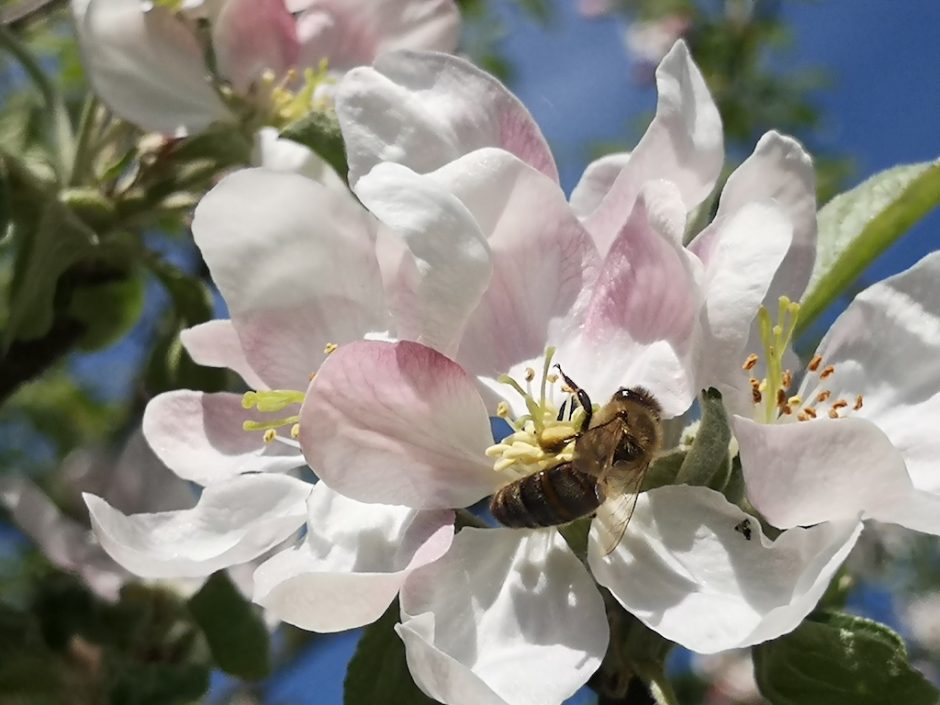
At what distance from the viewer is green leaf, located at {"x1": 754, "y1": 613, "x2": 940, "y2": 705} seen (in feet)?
2.66

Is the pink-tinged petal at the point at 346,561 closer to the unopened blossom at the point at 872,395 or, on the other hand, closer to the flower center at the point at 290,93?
the unopened blossom at the point at 872,395

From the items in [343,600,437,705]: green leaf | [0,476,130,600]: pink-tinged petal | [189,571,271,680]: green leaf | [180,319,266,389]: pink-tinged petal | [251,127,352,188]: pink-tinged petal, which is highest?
[251,127,352,188]: pink-tinged petal

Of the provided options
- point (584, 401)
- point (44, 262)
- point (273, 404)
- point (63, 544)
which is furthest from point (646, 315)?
point (63, 544)

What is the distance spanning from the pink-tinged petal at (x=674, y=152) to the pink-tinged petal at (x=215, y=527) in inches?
12.0

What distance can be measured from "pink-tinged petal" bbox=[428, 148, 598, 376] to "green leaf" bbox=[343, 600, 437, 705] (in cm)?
21

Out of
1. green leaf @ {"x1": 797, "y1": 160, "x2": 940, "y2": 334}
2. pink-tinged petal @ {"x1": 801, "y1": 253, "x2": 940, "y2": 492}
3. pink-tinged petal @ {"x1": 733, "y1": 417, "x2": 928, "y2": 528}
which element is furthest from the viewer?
green leaf @ {"x1": 797, "y1": 160, "x2": 940, "y2": 334}

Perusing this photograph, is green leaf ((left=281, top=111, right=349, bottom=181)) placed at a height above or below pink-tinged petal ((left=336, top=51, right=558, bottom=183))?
below

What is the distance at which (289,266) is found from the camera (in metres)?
0.90

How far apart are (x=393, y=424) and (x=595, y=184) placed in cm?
29

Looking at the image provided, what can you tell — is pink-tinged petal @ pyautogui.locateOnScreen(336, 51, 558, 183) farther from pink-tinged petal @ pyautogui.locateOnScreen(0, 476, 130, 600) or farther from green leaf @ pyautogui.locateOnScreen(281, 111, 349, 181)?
pink-tinged petal @ pyautogui.locateOnScreen(0, 476, 130, 600)

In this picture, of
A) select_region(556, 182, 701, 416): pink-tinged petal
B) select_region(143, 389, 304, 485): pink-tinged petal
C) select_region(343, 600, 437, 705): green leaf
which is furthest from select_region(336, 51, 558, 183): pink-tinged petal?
select_region(343, 600, 437, 705): green leaf

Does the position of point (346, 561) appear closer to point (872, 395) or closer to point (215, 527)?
point (215, 527)

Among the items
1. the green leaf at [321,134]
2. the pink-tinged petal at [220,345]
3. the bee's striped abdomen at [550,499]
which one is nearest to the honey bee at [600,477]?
the bee's striped abdomen at [550,499]

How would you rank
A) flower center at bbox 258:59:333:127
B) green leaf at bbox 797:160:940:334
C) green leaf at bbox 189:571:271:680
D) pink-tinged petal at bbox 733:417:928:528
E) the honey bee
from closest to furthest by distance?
pink-tinged petal at bbox 733:417:928:528
the honey bee
green leaf at bbox 797:160:940:334
green leaf at bbox 189:571:271:680
flower center at bbox 258:59:333:127
